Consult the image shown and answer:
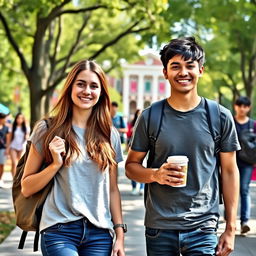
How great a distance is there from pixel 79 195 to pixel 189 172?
23.3 inches

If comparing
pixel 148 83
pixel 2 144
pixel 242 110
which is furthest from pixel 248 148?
pixel 148 83

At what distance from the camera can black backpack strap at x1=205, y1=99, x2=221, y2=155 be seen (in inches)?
126

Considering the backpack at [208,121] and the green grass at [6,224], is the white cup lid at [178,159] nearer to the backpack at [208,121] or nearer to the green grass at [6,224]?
the backpack at [208,121]

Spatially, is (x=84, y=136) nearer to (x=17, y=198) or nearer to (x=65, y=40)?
(x=17, y=198)

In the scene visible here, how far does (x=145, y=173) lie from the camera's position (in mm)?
3203

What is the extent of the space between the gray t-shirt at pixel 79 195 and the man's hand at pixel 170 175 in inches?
14.7

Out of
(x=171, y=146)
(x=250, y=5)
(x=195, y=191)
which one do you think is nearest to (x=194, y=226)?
(x=195, y=191)

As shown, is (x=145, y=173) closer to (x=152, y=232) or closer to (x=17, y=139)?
(x=152, y=232)

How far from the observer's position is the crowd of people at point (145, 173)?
10.3ft

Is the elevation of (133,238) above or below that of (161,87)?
below

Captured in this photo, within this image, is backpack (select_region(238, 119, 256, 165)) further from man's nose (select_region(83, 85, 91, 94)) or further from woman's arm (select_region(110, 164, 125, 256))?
man's nose (select_region(83, 85, 91, 94))

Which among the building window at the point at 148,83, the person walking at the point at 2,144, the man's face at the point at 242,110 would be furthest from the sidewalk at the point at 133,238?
the building window at the point at 148,83

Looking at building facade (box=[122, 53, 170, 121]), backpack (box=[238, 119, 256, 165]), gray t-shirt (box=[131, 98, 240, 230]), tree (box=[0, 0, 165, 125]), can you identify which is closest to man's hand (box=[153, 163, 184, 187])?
gray t-shirt (box=[131, 98, 240, 230])

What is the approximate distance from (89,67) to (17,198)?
832 mm
